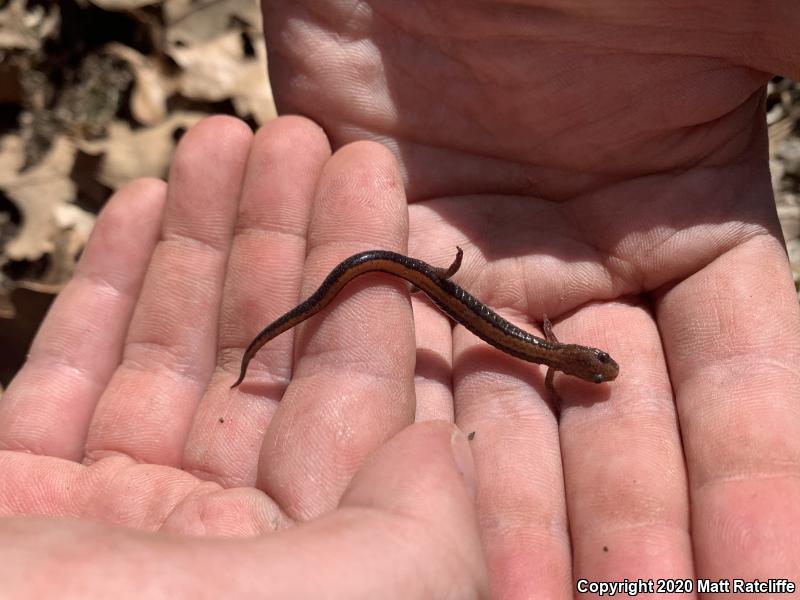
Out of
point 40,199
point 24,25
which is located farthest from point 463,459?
point 24,25

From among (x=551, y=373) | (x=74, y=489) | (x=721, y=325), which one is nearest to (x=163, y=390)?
(x=74, y=489)

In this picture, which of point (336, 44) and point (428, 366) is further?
point (336, 44)

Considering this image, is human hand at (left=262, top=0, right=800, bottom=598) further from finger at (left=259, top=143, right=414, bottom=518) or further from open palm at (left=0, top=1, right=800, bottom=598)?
finger at (left=259, top=143, right=414, bottom=518)

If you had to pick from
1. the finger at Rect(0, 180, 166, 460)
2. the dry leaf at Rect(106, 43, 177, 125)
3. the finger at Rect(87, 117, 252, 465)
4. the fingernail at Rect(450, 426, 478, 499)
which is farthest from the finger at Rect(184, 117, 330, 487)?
the dry leaf at Rect(106, 43, 177, 125)

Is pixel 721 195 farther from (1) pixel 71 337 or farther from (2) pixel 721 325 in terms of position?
(1) pixel 71 337

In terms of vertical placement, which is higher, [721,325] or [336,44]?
[336,44]

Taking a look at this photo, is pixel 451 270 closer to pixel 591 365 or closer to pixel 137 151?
pixel 591 365
